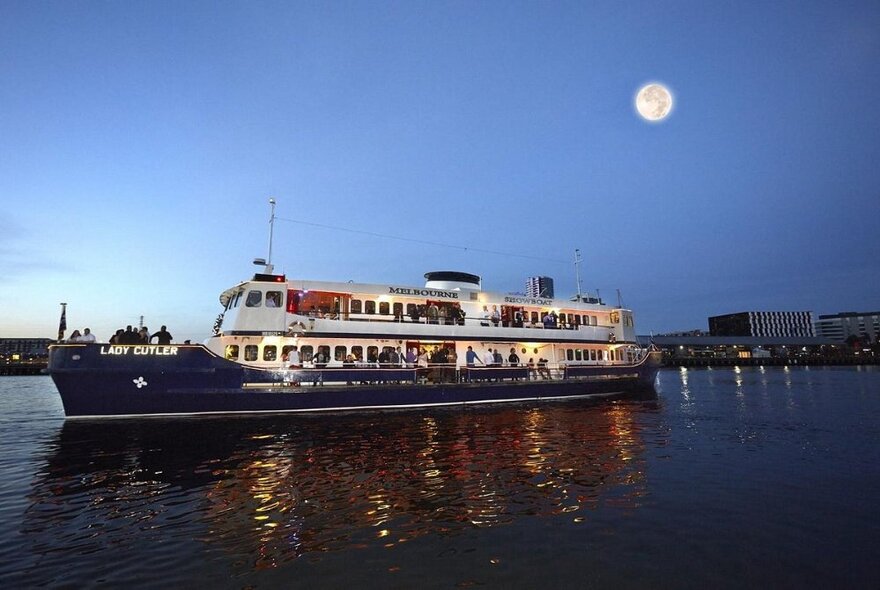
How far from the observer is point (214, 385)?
57.7ft

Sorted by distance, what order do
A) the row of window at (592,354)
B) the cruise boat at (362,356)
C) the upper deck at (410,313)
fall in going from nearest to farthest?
the cruise boat at (362,356) < the upper deck at (410,313) < the row of window at (592,354)

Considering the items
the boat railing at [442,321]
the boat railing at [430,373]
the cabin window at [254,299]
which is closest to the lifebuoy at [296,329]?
the boat railing at [442,321]

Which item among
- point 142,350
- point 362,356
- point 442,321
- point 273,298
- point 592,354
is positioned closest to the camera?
point 142,350

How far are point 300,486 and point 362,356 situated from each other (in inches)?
514

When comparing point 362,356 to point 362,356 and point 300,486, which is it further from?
point 300,486

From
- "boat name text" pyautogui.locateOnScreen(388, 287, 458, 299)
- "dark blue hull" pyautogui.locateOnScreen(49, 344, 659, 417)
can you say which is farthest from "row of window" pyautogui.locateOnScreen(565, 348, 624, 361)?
"boat name text" pyautogui.locateOnScreen(388, 287, 458, 299)

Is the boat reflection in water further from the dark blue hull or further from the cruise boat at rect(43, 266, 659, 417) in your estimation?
the cruise boat at rect(43, 266, 659, 417)

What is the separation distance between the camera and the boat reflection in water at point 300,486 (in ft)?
20.5

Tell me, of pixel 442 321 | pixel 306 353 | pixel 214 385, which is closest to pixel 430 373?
pixel 442 321

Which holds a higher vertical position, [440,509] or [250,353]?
[250,353]

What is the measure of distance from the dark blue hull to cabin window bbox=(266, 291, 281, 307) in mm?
3007

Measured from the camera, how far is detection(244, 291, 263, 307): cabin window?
63.4 feet

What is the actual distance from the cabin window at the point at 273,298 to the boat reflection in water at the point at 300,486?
569cm

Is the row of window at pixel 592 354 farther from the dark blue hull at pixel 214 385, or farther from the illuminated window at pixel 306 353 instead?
the illuminated window at pixel 306 353
